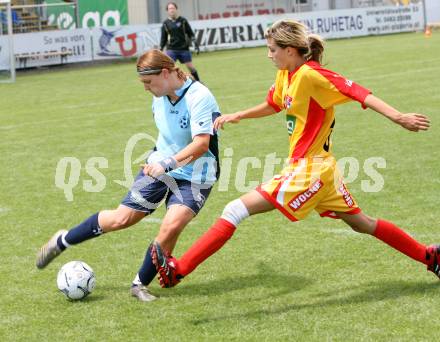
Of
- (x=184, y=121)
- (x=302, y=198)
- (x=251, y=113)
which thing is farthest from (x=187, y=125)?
(x=302, y=198)

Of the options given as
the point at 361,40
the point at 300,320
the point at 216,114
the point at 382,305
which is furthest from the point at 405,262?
the point at 361,40

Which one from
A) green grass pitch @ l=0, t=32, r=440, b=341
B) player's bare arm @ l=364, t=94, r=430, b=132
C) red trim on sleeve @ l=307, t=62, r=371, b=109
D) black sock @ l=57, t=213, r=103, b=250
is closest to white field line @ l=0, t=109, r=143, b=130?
green grass pitch @ l=0, t=32, r=440, b=341

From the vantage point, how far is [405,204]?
7.89 metres

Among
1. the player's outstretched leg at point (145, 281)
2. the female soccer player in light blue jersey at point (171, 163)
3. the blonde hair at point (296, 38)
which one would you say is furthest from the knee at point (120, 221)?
the blonde hair at point (296, 38)

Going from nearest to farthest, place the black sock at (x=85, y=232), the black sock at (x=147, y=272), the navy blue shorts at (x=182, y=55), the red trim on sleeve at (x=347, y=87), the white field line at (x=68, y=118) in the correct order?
the red trim on sleeve at (x=347, y=87)
the black sock at (x=147, y=272)
the black sock at (x=85, y=232)
the white field line at (x=68, y=118)
the navy blue shorts at (x=182, y=55)

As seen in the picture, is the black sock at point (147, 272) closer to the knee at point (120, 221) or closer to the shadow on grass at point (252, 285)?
the shadow on grass at point (252, 285)

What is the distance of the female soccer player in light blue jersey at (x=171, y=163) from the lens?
5.50m

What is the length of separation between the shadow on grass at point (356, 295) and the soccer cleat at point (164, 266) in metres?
0.28

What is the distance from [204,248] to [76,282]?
97 centimetres

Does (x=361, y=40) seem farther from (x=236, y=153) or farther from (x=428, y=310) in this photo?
(x=428, y=310)

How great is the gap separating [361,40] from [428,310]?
2852 centimetres

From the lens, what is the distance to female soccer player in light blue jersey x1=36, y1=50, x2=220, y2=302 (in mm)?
→ 5496

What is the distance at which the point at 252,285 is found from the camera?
588 cm

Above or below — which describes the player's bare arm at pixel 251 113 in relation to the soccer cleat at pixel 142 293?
above
